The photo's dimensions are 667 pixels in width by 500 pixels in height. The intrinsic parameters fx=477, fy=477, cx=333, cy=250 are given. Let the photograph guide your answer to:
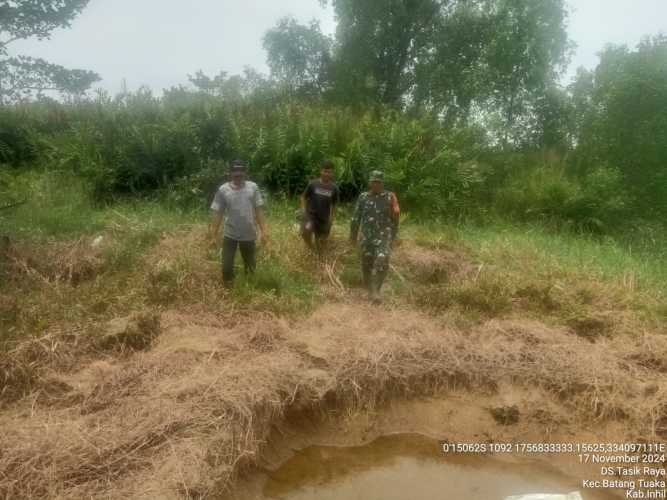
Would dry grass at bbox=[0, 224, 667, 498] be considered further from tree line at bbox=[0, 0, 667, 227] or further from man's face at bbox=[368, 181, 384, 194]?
tree line at bbox=[0, 0, 667, 227]

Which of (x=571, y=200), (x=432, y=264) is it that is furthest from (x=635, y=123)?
(x=432, y=264)

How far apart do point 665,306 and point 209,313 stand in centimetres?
499

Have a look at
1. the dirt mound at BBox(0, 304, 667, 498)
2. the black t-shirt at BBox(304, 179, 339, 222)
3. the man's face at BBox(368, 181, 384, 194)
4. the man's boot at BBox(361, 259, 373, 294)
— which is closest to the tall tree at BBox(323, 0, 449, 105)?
the black t-shirt at BBox(304, 179, 339, 222)

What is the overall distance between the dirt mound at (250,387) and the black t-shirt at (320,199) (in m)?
1.57

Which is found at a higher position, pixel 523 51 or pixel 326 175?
pixel 523 51

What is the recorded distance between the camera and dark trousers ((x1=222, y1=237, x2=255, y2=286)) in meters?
5.37

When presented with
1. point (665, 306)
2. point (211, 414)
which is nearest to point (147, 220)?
point (211, 414)

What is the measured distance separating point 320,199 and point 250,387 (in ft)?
10.4

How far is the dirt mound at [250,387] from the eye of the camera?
2945 mm

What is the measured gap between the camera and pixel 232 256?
5410 mm

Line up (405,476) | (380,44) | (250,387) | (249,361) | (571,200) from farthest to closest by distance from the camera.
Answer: (380,44) → (571,200) → (249,361) → (250,387) → (405,476)

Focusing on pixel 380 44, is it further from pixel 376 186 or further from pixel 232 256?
pixel 232 256

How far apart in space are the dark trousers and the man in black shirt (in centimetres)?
112

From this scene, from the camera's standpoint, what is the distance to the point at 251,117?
10.3 metres
